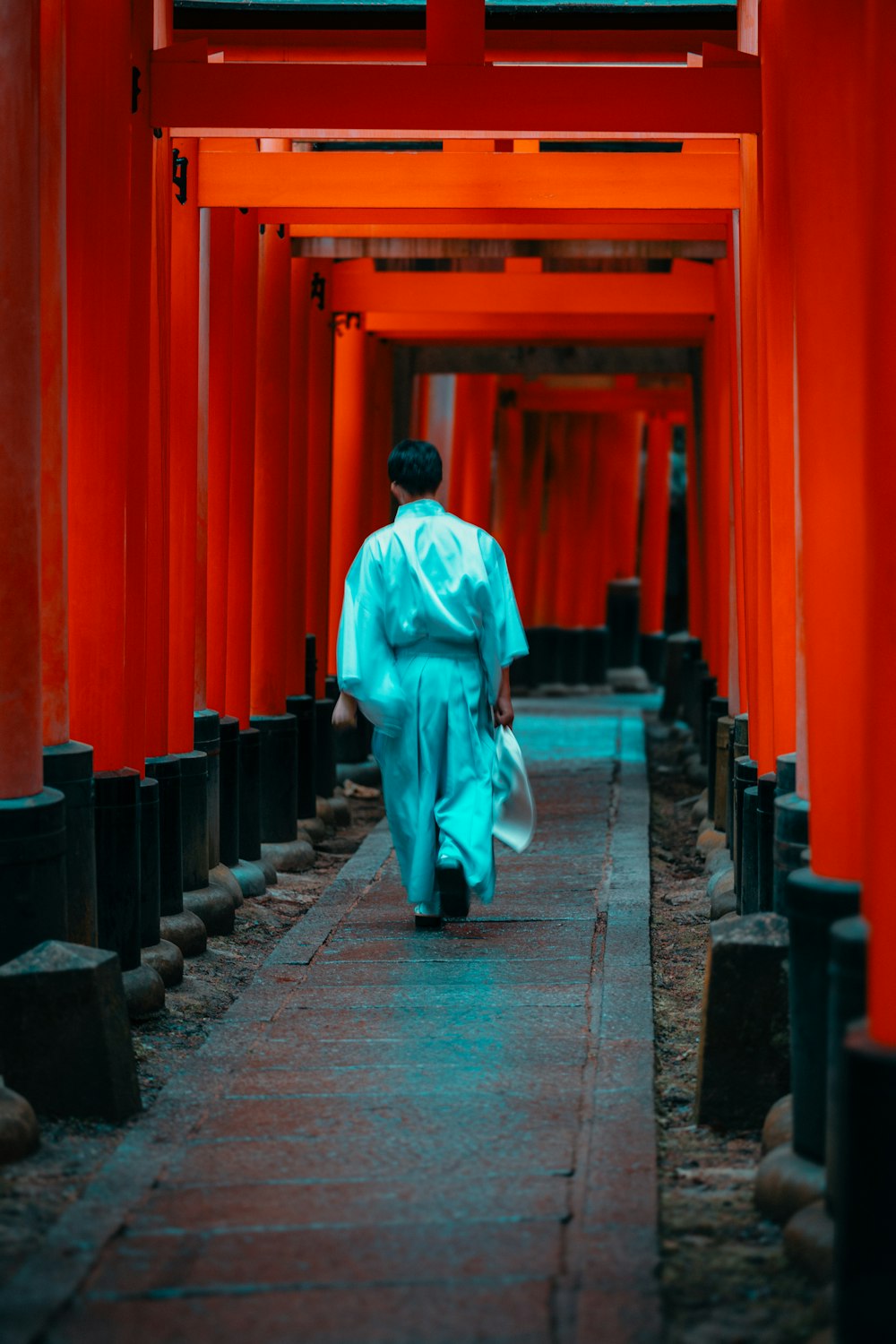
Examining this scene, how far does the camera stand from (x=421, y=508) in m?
6.18

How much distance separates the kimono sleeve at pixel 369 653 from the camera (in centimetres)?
609

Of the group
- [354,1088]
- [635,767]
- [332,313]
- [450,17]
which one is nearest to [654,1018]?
[354,1088]

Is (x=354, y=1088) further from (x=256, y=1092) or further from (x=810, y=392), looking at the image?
(x=810, y=392)

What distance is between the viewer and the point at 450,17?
589 centimetres

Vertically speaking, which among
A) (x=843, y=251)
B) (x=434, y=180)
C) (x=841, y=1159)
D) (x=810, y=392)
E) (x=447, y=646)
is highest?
(x=434, y=180)

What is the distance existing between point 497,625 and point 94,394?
160 cm

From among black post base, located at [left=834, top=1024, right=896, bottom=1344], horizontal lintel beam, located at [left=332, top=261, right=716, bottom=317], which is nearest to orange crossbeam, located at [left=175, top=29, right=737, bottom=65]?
horizontal lintel beam, located at [left=332, top=261, right=716, bottom=317]

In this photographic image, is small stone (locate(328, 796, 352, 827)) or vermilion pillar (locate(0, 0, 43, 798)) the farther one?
small stone (locate(328, 796, 352, 827))

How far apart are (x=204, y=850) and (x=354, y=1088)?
2.38 meters

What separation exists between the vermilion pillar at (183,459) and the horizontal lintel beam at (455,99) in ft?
1.97

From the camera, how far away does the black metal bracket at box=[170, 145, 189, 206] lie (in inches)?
247

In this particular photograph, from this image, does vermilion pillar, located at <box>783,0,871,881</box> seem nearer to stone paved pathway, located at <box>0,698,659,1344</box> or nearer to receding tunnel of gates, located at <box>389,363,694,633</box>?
stone paved pathway, located at <box>0,698,659,1344</box>

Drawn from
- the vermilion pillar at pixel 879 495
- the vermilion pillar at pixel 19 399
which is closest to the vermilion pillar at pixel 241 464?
the vermilion pillar at pixel 19 399

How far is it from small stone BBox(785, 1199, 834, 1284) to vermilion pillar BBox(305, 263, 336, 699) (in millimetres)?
6897
